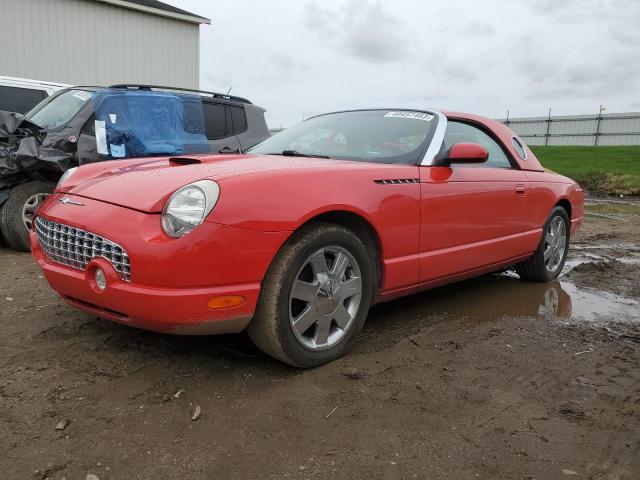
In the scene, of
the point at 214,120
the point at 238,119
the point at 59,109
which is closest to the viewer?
the point at 59,109

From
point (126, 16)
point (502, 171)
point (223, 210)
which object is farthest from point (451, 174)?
point (126, 16)

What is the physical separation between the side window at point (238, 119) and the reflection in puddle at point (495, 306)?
3857 mm

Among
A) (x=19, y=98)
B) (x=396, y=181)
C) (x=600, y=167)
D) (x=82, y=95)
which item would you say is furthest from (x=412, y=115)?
(x=600, y=167)

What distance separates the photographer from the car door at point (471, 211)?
3.42m

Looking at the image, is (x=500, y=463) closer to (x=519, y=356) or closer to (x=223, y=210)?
(x=519, y=356)

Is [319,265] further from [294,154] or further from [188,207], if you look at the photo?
[294,154]

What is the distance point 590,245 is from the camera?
714 cm

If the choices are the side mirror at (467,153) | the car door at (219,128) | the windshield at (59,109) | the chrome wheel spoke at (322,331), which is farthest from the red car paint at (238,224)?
the car door at (219,128)

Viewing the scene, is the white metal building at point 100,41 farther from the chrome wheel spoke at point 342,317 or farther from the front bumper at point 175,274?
the chrome wheel spoke at point 342,317

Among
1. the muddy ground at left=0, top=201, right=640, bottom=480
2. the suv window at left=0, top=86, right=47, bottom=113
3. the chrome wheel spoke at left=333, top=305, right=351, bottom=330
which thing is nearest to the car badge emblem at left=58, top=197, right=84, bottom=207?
the muddy ground at left=0, top=201, right=640, bottom=480

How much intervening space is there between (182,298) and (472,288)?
123 inches

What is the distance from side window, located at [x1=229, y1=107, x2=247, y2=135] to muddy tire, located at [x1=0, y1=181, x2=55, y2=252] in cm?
270

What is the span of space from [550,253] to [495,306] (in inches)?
47.7

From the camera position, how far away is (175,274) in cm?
233
